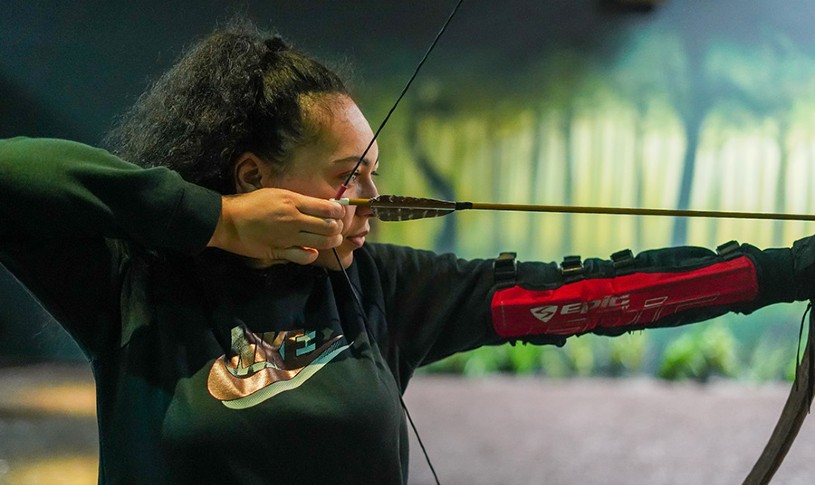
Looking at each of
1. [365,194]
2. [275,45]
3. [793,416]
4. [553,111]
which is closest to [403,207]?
[365,194]

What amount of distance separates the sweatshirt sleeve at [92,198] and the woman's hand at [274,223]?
2cm

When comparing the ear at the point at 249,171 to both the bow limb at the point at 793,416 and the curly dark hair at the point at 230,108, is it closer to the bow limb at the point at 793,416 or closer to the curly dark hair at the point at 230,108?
the curly dark hair at the point at 230,108

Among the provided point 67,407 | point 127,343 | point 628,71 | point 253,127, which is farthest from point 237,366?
point 628,71

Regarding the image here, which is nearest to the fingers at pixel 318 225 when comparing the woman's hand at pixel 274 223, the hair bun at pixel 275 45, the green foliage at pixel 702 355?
the woman's hand at pixel 274 223

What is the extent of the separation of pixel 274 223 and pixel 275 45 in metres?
0.27

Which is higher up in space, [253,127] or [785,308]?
[253,127]

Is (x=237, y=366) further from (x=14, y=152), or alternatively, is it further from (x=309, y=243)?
(x=14, y=152)

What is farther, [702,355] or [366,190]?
[702,355]

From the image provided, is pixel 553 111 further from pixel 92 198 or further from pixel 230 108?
pixel 92 198

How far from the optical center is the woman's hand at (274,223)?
80cm

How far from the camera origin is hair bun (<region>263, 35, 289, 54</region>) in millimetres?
944

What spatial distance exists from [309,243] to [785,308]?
961 millimetres

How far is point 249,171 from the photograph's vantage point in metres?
0.90

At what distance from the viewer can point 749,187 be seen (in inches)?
62.5
